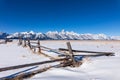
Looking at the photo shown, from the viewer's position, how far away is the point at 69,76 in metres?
7.23

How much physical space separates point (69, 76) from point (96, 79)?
113 centimetres

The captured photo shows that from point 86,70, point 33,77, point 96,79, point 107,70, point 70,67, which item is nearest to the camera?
point 96,79

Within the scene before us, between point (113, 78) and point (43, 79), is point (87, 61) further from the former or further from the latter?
point (43, 79)

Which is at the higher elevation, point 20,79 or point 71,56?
point 71,56

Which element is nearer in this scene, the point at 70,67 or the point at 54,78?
the point at 54,78

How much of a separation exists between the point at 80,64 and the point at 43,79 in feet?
10.8

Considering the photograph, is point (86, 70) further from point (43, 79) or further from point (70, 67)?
point (43, 79)

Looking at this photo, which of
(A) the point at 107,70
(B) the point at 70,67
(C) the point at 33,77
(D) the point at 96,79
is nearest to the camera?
(D) the point at 96,79

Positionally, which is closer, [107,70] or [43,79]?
[43,79]

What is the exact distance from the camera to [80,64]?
9500 mm

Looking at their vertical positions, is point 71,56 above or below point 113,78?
above

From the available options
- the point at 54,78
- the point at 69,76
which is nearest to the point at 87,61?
Answer: the point at 69,76

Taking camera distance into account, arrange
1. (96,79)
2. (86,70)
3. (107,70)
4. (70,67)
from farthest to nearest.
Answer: (70,67), (86,70), (107,70), (96,79)

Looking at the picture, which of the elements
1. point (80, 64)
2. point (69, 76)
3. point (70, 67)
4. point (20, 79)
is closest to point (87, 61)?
point (80, 64)
